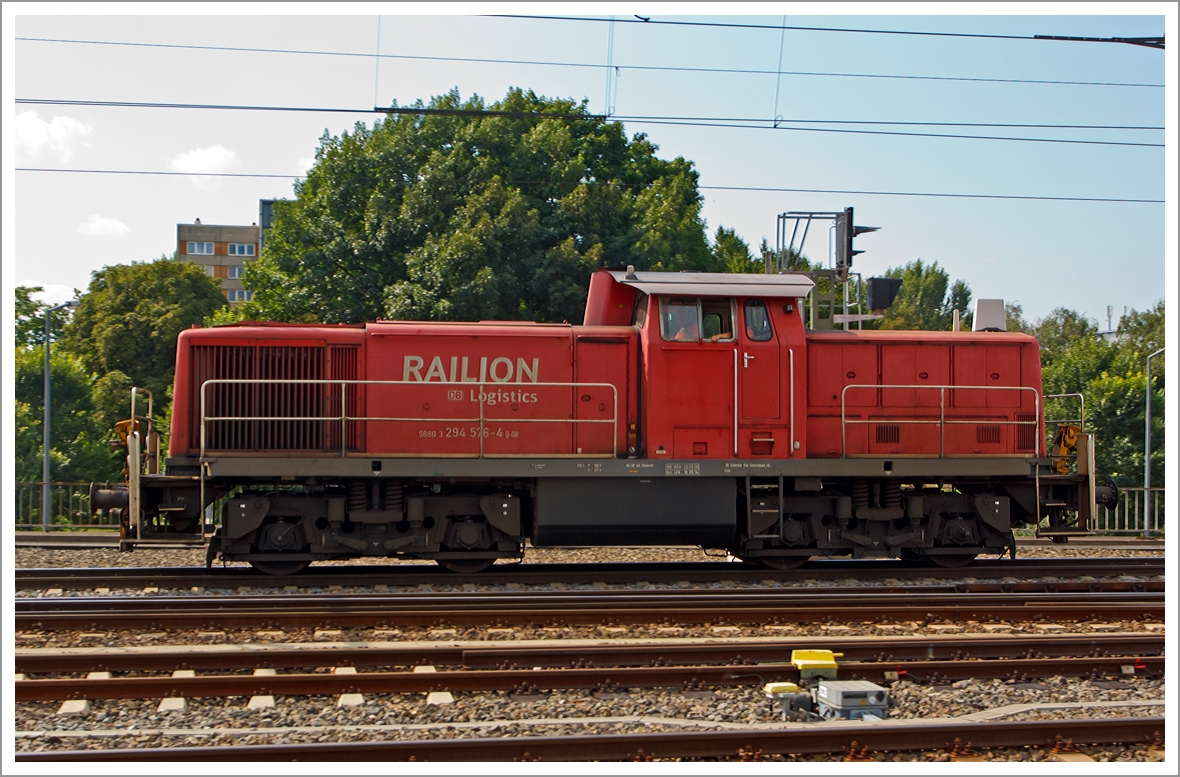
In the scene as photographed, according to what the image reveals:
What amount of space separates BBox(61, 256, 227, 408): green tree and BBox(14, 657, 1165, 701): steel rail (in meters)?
38.7

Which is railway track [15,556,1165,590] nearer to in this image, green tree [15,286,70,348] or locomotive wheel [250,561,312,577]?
locomotive wheel [250,561,312,577]

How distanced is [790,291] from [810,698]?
5.71 meters

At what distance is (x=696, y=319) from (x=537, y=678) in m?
5.50

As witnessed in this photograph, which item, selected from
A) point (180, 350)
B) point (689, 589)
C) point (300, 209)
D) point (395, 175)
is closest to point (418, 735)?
point (689, 589)

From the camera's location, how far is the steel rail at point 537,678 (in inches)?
248

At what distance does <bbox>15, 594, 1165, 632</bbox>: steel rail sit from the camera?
8297 mm

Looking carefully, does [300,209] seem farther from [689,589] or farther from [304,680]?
[304,680]

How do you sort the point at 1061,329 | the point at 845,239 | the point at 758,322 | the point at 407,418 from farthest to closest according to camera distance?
the point at 1061,329 < the point at 845,239 < the point at 758,322 < the point at 407,418

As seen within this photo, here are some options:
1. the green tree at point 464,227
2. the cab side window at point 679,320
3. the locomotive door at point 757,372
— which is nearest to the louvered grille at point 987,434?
the locomotive door at point 757,372

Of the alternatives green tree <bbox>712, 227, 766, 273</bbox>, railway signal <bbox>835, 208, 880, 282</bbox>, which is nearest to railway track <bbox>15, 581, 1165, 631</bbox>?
railway signal <bbox>835, 208, 880, 282</bbox>

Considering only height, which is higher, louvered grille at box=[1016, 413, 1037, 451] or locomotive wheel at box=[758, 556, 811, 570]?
louvered grille at box=[1016, 413, 1037, 451]

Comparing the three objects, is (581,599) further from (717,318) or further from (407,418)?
(717,318)

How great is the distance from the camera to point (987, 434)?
11.7 m

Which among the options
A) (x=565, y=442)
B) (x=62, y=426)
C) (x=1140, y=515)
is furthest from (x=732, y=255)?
(x=565, y=442)
